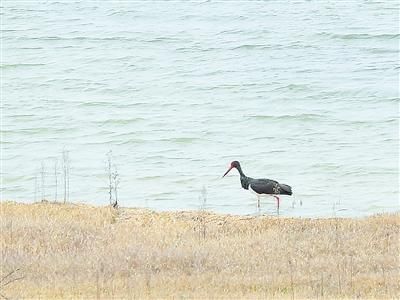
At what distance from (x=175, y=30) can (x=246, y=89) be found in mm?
10042

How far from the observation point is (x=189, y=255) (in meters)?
14.7

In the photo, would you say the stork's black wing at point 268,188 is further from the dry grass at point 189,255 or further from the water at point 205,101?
the dry grass at point 189,255

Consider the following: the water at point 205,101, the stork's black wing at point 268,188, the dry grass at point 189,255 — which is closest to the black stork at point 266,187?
the stork's black wing at point 268,188

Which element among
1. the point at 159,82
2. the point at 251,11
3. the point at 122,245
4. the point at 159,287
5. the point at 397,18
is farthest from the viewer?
the point at 251,11

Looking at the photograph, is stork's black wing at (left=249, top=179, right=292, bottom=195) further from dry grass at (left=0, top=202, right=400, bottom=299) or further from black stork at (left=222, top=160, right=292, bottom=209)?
dry grass at (left=0, top=202, right=400, bottom=299)

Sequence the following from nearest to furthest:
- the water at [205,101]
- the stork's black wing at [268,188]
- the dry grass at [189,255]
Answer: the dry grass at [189,255]
the stork's black wing at [268,188]
the water at [205,101]

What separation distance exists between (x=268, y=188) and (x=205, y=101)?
1370 centimetres

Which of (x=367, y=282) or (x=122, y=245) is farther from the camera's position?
(x=122, y=245)

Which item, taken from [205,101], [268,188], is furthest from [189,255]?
[205,101]

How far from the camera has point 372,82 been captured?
34250mm

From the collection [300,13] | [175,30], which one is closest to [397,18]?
[300,13]

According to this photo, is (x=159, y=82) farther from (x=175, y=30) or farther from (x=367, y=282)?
(x=367, y=282)

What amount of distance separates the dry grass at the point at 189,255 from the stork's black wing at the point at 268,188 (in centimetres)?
158

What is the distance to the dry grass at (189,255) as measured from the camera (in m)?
12.8
